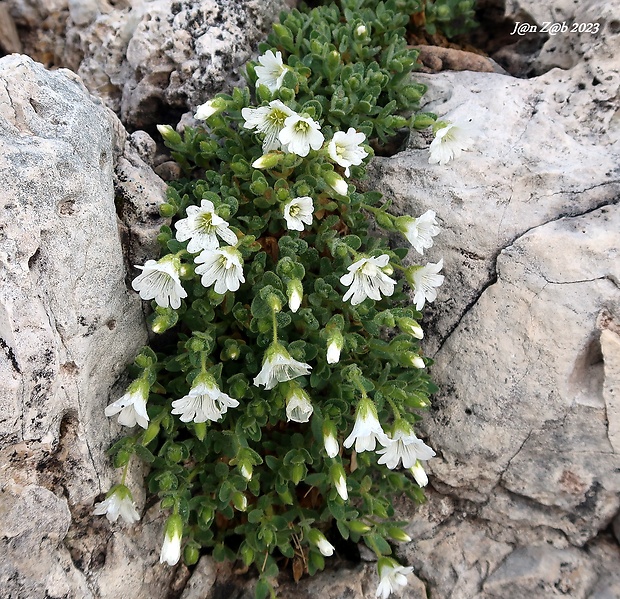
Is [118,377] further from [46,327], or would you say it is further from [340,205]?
[340,205]

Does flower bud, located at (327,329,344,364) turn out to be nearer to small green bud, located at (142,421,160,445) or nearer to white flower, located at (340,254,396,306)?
white flower, located at (340,254,396,306)

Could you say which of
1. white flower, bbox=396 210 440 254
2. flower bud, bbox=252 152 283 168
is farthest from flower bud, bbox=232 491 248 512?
flower bud, bbox=252 152 283 168

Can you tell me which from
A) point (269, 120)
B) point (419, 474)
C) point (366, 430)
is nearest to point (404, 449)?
point (419, 474)

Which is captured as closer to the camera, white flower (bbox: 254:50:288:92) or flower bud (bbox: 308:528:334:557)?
flower bud (bbox: 308:528:334:557)

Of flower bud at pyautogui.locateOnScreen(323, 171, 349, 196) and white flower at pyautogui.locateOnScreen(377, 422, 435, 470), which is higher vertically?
flower bud at pyautogui.locateOnScreen(323, 171, 349, 196)

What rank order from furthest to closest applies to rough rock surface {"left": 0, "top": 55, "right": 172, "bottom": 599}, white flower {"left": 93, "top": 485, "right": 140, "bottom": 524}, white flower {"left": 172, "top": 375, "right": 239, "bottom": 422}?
white flower {"left": 93, "top": 485, "right": 140, "bottom": 524}, white flower {"left": 172, "top": 375, "right": 239, "bottom": 422}, rough rock surface {"left": 0, "top": 55, "right": 172, "bottom": 599}

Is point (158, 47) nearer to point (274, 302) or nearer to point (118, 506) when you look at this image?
point (274, 302)

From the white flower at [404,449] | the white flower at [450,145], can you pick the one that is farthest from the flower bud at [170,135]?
the white flower at [404,449]
